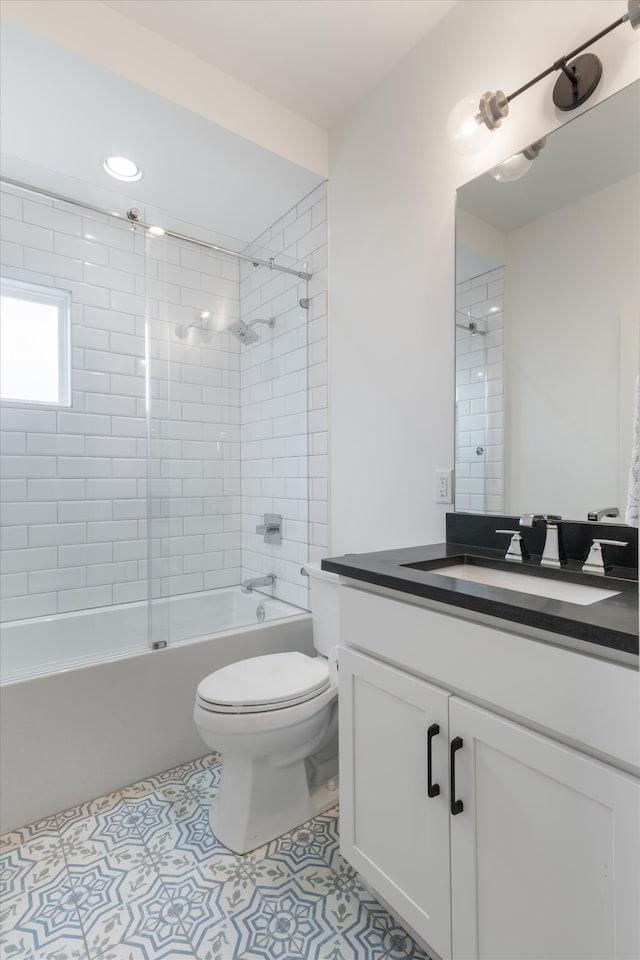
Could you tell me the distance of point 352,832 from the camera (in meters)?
1.22

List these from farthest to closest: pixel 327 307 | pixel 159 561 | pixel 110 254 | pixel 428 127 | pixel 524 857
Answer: pixel 110 254 < pixel 327 307 < pixel 159 561 < pixel 428 127 < pixel 524 857

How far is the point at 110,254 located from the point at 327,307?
120cm

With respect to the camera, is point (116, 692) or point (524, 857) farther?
point (116, 692)

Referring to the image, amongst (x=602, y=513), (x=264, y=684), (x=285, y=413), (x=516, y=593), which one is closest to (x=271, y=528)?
(x=285, y=413)

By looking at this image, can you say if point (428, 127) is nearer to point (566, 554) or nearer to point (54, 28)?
point (54, 28)

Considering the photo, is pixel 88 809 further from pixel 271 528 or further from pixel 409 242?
pixel 409 242

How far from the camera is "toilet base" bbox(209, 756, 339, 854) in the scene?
1.47 metres

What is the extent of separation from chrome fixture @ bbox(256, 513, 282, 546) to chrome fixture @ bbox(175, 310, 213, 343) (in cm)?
90

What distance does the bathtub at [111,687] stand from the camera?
5.20 ft

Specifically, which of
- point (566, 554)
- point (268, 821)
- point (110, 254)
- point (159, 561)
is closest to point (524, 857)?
point (566, 554)

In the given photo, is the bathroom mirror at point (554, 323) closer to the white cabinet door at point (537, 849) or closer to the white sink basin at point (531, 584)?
the white sink basin at point (531, 584)

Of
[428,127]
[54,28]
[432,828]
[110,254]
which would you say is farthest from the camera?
[110,254]

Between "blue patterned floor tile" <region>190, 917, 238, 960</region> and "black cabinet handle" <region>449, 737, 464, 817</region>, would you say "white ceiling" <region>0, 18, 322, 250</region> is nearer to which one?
"black cabinet handle" <region>449, 737, 464, 817</region>

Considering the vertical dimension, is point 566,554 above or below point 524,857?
above
